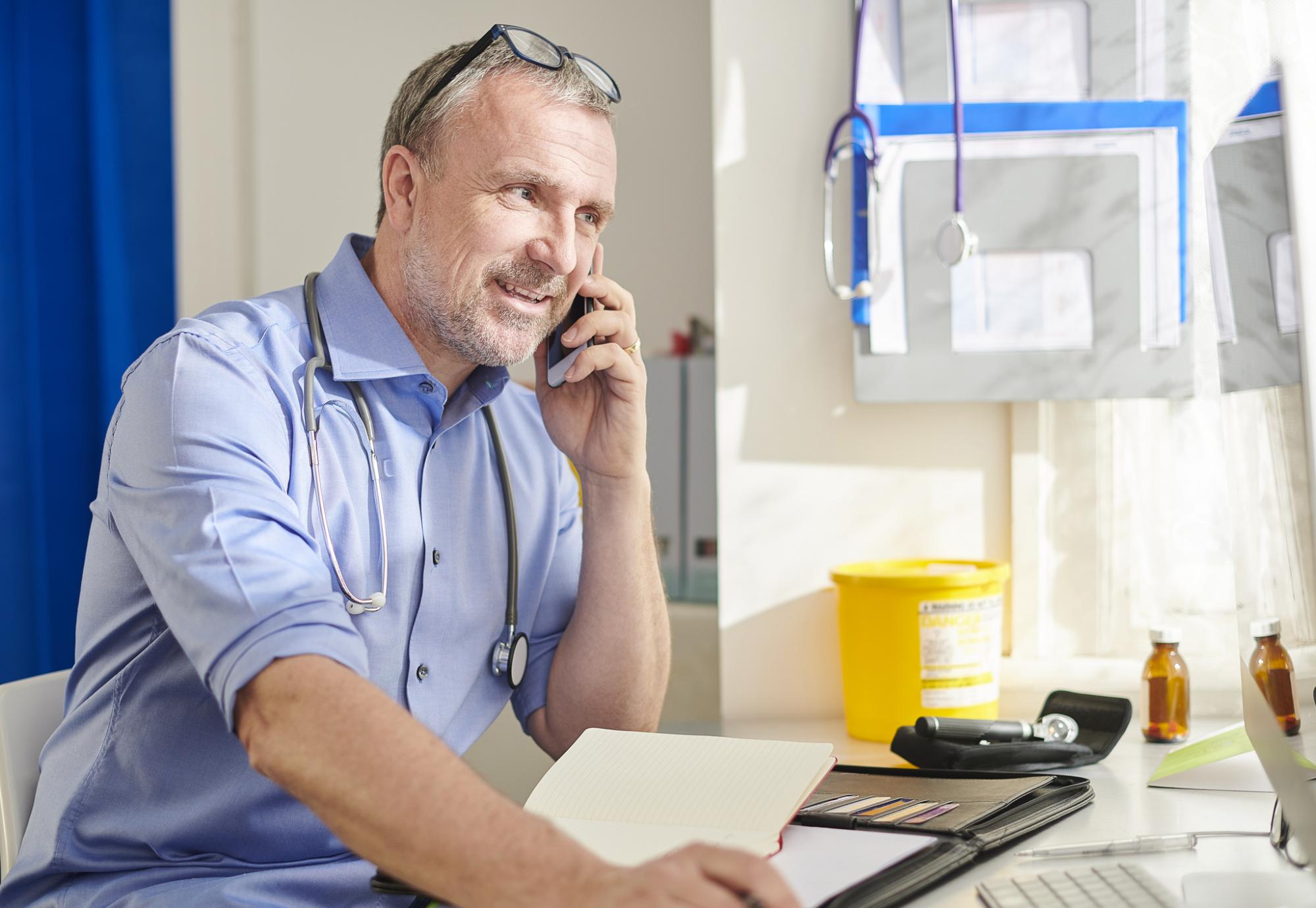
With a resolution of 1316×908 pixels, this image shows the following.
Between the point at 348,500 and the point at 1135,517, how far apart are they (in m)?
1.03

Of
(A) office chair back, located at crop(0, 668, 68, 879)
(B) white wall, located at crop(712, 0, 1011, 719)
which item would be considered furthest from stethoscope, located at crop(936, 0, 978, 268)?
(A) office chair back, located at crop(0, 668, 68, 879)

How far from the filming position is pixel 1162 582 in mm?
1490

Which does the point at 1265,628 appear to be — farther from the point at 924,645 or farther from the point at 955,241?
the point at 955,241

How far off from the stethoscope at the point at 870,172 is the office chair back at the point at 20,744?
101cm

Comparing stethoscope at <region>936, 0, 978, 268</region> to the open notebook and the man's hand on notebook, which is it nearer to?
the open notebook

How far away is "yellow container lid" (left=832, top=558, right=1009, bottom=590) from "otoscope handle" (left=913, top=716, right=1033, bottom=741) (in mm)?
207

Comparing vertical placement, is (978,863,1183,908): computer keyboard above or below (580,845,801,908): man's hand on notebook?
below

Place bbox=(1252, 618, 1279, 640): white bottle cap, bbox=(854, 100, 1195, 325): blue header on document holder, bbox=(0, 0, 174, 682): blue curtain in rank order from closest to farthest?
bbox=(1252, 618, 1279, 640): white bottle cap
bbox=(854, 100, 1195, 325): blue header on document holder
bbox=(0, 0, 174, 682): blue curtain

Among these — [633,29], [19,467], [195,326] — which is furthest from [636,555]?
[633,29]

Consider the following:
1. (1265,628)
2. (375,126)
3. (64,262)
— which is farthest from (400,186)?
(375,126)

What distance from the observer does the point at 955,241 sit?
4.68 ft

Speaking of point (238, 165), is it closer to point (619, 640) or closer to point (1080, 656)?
point (619, 640)

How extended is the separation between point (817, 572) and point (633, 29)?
1617 millimetres

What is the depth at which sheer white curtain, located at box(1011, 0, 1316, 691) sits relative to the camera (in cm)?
146
